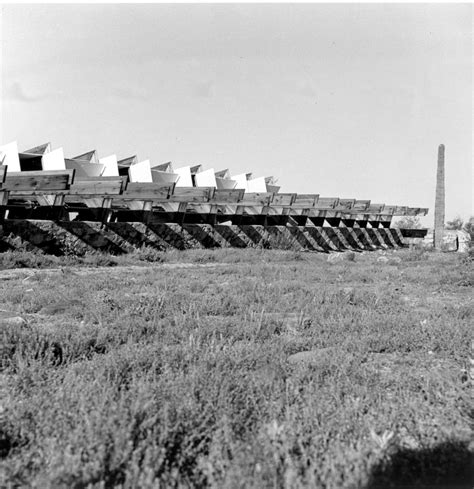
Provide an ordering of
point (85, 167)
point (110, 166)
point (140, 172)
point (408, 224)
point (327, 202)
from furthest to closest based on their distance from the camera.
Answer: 1. point (408, 224)
2. point (327, 202)
3. point (140, 172)
4. point (110, 166)
5. point (85, 167)

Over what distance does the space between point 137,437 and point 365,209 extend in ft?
71.6

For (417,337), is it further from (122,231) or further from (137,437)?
(122,231)

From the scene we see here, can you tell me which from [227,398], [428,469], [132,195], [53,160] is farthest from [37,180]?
[428,469]

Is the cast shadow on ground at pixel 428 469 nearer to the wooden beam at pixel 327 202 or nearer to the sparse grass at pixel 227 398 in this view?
the sparse grass at pixel 227 398

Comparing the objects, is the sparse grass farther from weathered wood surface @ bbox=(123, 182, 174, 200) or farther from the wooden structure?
weathered wood surface @ bbox=(123, 182, 174, 200)

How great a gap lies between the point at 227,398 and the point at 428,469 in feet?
3.32

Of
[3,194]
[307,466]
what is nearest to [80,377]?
[307,466]

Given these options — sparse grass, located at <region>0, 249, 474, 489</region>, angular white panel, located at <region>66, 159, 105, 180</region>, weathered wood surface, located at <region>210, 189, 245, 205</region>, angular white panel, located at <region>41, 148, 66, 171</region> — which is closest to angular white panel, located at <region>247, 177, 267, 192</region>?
weathered wood surface, located at <region>210, 189, 245, 205</region>

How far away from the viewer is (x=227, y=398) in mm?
2377

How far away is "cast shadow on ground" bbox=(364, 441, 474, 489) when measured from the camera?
6.22 feet

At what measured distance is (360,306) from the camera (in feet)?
18.1

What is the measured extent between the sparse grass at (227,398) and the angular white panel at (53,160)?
9509 mm

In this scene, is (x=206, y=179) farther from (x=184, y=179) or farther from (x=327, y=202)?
(x=327, y=202)

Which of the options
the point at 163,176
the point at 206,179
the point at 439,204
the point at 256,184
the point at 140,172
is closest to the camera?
the point at 140,172
